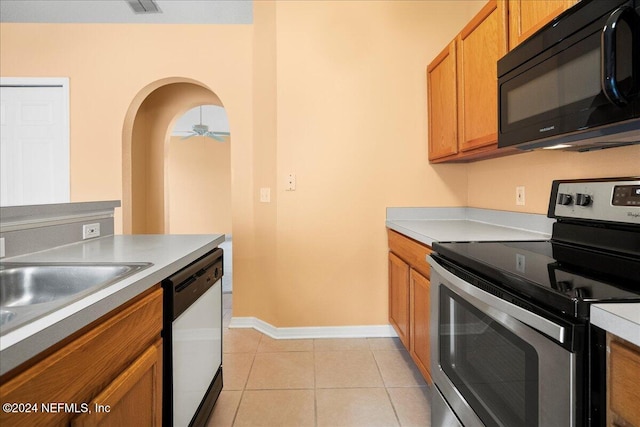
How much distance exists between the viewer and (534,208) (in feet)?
6.11

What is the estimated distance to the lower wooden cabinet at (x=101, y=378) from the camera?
1.86 feet

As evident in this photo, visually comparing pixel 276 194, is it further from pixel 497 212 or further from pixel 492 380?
pixel 492 380

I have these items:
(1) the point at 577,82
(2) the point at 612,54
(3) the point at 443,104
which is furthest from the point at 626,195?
(3) the point at 443,104

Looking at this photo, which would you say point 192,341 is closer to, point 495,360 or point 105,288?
point 105,288

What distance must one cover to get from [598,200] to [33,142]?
3991 mm

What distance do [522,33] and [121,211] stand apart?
3175 mm

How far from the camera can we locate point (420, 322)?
6.02 ft

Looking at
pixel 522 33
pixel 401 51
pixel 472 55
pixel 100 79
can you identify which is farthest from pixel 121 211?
pixel 522 33

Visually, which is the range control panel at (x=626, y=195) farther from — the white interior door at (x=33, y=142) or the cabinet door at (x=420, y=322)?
the white interior door at (x=33, y=142)

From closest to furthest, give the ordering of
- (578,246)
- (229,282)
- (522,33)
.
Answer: (578,246) < (522,33) < (229,282)

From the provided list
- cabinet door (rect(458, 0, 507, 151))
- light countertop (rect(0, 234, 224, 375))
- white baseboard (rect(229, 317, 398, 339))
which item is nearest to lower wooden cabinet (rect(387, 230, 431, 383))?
white baseboard (rect(229, 317, 398, 339))

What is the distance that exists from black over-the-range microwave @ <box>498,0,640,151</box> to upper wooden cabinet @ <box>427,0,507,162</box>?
0.21 m

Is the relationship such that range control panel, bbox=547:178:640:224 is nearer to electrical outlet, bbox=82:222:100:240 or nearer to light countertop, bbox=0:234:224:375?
light countertop, bbox=0:234:224:375

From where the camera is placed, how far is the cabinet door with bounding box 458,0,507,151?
65.3 inches
